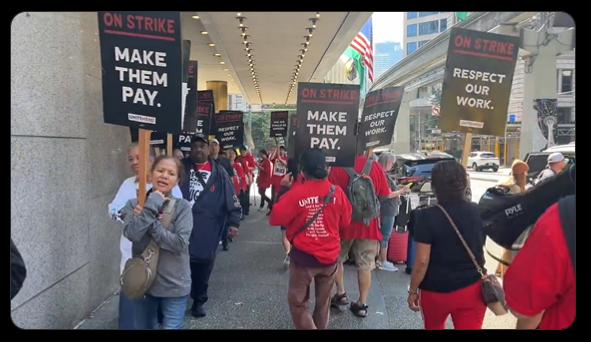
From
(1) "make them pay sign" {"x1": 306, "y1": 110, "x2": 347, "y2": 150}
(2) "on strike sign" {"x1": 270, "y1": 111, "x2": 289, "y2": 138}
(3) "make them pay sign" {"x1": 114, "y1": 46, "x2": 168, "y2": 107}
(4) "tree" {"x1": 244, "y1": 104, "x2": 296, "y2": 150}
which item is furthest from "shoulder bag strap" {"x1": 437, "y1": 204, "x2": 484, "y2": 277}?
(4) "tree" {"x1": 244, "y1": 104, "x2": 296, "y2": 150}

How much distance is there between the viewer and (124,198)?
3818mm

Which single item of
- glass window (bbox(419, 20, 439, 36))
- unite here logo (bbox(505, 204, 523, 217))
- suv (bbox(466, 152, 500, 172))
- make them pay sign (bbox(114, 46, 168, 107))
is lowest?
unite here logo (bbox(505, 204, 523, 217))

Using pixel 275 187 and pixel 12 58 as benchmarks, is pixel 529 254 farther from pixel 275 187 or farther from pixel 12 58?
pixel 275 187

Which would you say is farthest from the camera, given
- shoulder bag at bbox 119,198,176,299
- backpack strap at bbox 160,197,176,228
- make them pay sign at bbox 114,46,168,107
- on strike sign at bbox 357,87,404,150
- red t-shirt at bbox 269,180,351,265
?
on strike sign at bbox 357,87,404,150

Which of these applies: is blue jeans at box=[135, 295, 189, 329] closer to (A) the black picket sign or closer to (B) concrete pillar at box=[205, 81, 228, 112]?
(A) the black picket sign

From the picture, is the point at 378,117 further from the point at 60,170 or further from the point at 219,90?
the point at 219,90

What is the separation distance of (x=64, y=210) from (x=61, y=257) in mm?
400

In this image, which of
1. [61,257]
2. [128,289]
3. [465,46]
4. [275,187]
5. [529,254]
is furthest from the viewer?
[275,187]

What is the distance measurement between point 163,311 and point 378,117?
3.42 meters

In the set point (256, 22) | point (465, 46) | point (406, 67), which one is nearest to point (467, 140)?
point (465, 46)

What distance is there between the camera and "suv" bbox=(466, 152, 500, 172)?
498 inches

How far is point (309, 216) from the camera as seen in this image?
3.91 meters

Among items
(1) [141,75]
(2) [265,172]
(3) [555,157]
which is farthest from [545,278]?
(2) [265,172]

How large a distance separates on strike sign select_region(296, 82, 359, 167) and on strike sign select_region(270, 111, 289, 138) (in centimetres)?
1111
